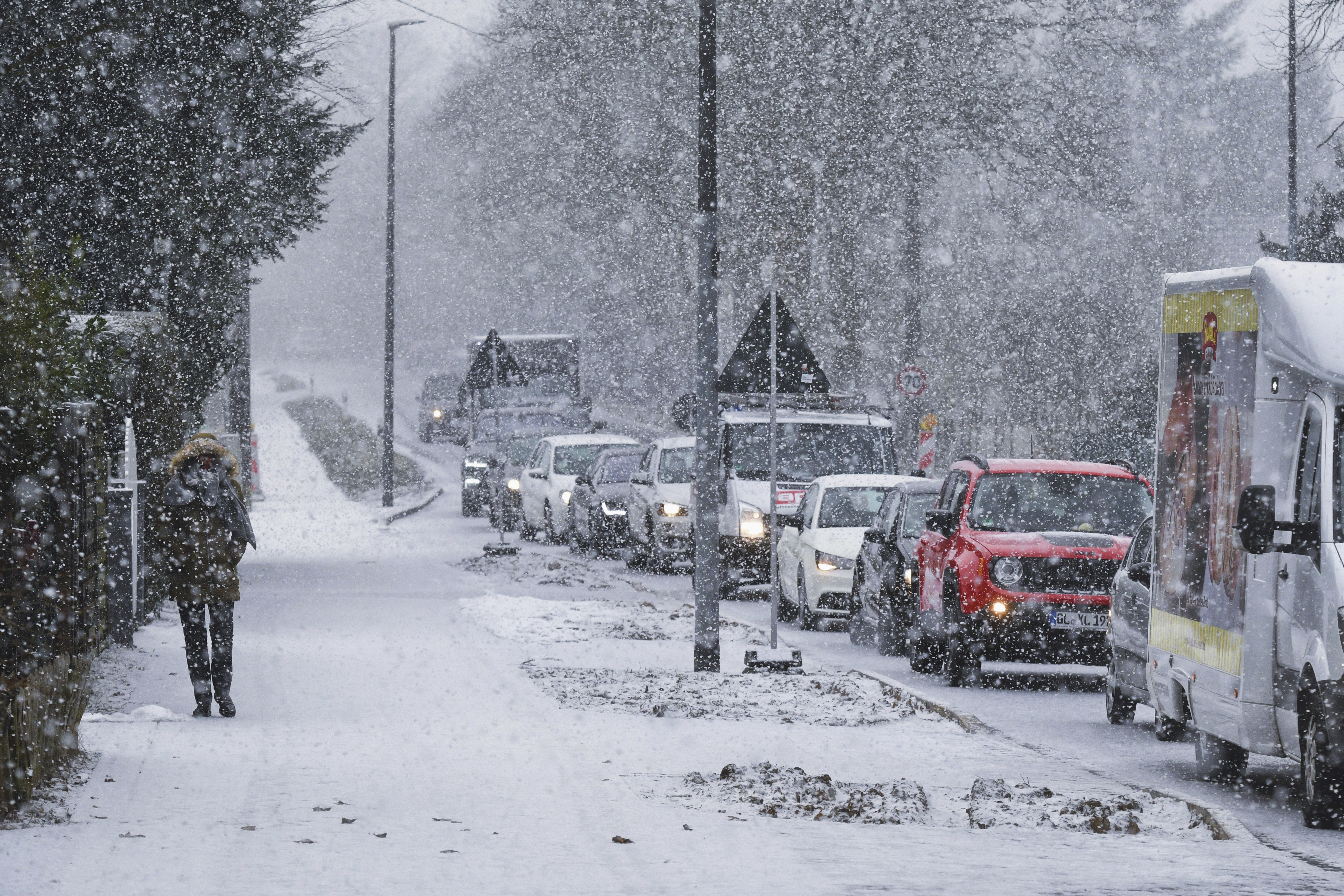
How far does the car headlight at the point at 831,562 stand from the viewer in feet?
63.3

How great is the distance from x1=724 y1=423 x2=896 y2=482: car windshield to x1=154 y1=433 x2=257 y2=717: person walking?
12117 millimetres

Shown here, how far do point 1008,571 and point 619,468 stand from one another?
15622mm

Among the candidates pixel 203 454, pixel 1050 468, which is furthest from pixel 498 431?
pixel 203 454

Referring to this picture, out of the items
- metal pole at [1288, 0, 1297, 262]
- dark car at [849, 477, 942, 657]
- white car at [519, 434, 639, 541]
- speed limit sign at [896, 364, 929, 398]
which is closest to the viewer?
dark car at [849, 477, 942, 657]

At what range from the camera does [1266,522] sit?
352 inches

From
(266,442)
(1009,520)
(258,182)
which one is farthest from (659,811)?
(266,442)

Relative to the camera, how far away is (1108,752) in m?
11.7

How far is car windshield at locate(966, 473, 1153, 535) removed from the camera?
15.8 m

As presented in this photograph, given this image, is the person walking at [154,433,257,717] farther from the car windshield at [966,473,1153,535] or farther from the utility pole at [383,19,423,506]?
the utility pole at [383,19,423,506]

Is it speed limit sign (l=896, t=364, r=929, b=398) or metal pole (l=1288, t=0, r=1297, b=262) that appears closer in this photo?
metal pole (l=1288, t=0, r=1297, b=262)

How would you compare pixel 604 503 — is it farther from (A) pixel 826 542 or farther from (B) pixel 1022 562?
(B) pixel 1022 562

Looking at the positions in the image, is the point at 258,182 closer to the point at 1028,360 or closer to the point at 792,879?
the point at 792,879

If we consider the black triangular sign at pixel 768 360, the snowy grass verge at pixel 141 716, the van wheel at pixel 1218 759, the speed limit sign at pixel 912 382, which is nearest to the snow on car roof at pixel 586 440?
the speed limit sign at pixel 912 382

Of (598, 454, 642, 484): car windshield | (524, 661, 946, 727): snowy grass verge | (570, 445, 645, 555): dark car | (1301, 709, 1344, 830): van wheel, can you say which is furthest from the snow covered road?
(598, 454, 642, 484): car windshield
